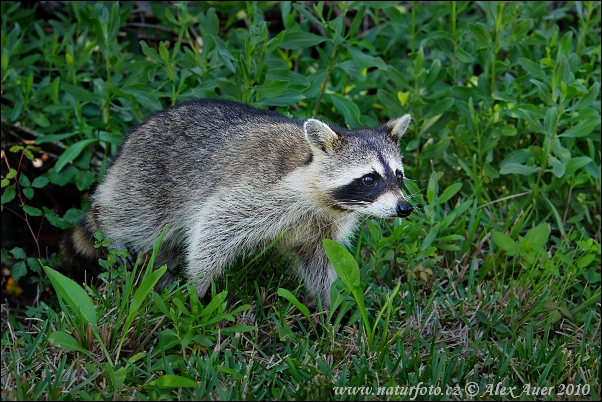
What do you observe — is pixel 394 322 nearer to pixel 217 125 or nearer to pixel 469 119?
pixel 217 125

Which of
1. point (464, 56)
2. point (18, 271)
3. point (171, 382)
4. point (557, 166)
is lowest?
point (18, 271)

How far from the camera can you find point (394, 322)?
4391 millimetres

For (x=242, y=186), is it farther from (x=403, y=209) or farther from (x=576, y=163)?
(x=576, y=163)

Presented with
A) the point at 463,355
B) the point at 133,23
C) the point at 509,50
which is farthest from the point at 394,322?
the point at 133,23

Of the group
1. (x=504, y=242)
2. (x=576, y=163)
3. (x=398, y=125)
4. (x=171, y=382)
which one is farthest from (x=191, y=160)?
(x=576, y=163)

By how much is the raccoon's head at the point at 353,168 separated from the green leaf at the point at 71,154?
2031mm

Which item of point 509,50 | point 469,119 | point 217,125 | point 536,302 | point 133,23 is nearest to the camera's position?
point 536,302

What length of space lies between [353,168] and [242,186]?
0.75 metres

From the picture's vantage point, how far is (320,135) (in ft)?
15.1

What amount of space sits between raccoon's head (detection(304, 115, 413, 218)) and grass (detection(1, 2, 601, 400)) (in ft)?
1.45

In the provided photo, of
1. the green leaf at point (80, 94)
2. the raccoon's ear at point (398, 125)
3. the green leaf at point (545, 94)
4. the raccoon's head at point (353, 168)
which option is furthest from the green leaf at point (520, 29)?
the green leaf at point (80, 94)

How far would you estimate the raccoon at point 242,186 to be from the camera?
4590mm

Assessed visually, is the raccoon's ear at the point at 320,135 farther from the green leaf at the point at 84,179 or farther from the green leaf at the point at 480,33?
the green leaf at the point at 84,179

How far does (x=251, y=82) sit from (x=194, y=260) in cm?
145
